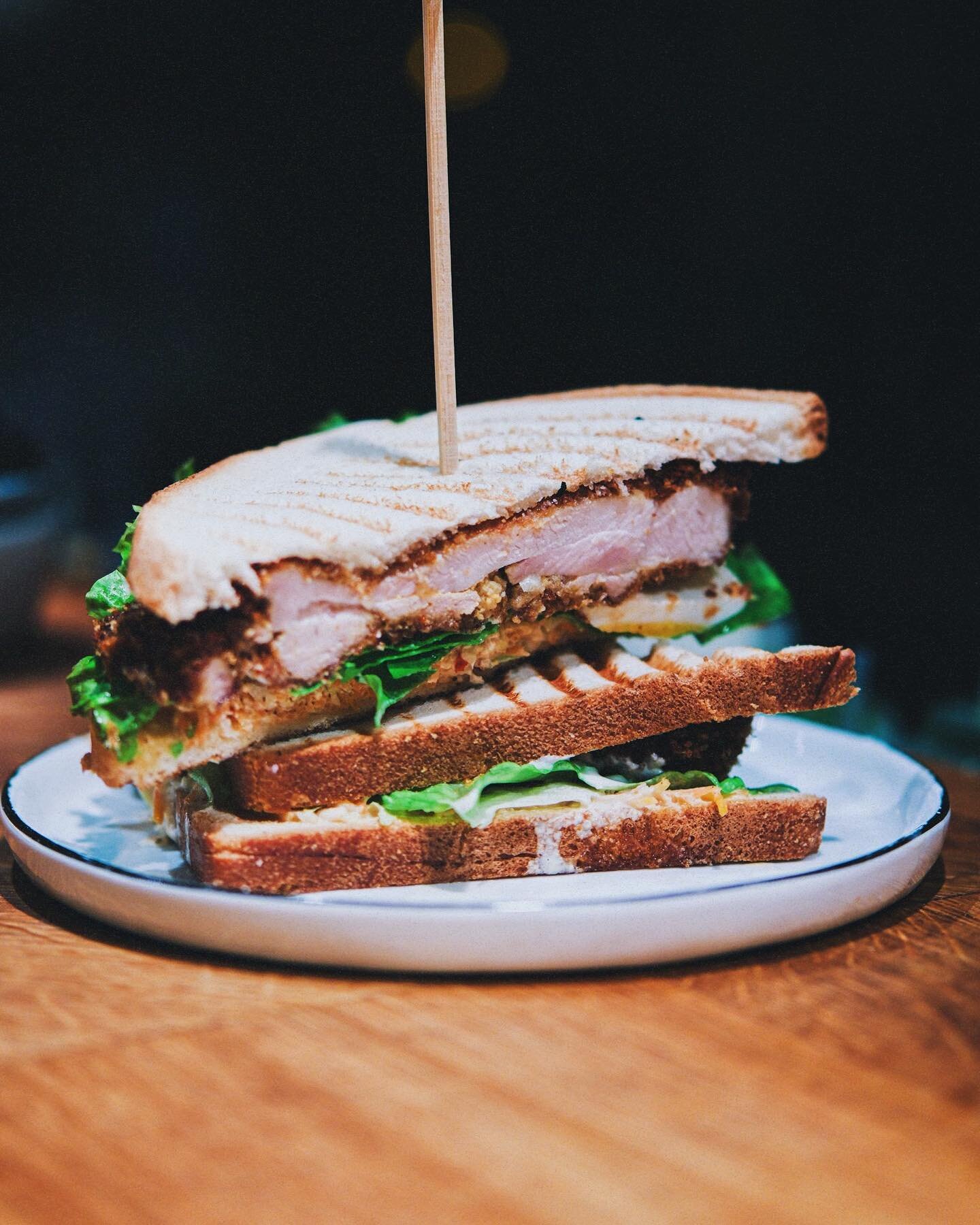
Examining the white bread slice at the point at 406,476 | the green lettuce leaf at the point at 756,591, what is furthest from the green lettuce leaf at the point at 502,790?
the green lettuce leaf at the point at 756,591

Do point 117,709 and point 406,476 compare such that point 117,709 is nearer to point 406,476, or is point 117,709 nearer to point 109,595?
point 109,595

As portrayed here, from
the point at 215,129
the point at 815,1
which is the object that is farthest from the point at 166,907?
the point at 215,129

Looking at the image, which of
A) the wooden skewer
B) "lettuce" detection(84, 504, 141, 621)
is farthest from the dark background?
"lettuce" detection(84, 504, 141, 621)

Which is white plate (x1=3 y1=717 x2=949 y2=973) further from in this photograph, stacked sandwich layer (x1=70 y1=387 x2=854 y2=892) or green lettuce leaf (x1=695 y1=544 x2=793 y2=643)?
green lettuce leaf (x1=695 y1=544 x2=793 y2=643)

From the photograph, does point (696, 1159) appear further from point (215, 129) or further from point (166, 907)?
point (215, 129)

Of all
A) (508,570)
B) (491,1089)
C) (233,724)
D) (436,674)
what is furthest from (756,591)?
(491,1089)

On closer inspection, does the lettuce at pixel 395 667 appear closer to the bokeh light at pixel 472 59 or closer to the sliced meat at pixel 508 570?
the sliced meat at pixel 508 570
